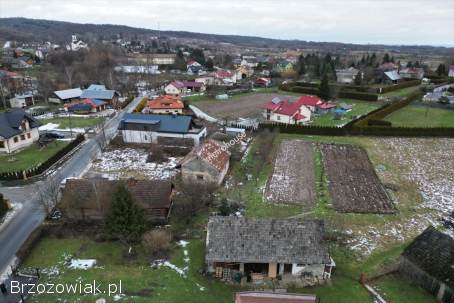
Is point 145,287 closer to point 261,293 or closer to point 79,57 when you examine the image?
point 261,293

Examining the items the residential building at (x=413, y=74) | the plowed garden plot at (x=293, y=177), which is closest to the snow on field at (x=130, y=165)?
the plowed garden plot at (x=293, y=177)

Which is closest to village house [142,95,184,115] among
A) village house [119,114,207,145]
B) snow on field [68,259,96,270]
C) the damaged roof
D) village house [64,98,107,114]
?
village house [64,98,107,114]

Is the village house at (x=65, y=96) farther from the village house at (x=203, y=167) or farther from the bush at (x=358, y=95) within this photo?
the bush at (x=358, y=95)

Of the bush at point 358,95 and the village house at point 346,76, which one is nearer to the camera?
the bush at point 358,95

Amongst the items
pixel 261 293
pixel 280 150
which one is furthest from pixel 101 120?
pixel 261 293

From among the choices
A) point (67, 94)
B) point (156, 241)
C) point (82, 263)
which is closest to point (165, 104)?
point (67, 94)

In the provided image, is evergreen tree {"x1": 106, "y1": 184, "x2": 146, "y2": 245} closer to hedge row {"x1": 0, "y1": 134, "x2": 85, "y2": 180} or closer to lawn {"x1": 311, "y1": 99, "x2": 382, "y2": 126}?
hedge row {"x1": 0, "y1": 134, "x2": 85, "y2": 180}
